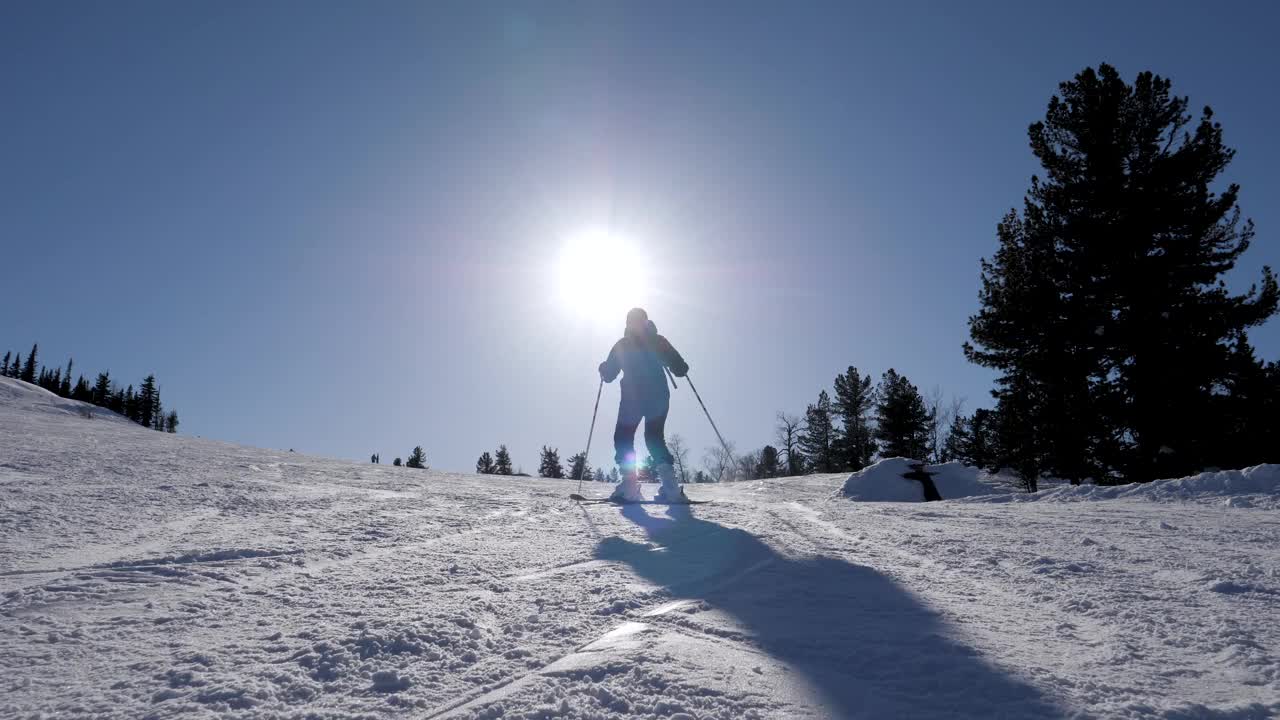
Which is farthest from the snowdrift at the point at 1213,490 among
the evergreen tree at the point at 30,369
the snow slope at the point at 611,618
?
the evergreen tree at the point at 30,369

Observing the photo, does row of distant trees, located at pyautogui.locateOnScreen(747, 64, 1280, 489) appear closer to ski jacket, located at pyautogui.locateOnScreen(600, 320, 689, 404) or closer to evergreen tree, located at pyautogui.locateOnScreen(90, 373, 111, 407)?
ski jacket, located at pyautogui.locateOnScreen(600, 320, 689, 404)

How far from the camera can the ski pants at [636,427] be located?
25.5 ft

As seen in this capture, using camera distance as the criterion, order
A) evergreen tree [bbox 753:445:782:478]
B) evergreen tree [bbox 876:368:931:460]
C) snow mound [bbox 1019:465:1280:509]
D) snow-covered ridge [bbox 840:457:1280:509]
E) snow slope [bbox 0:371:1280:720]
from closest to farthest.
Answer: snow slope [bbox 0:371:1280:720] < snow mound [bbox 1019:465:1280:509] < snow-covered ridge [bbox 840:457:1280:509] < evergreen tree [bbox 876:368:931:460] < evergreen tree [bbox 753:445:782:478]

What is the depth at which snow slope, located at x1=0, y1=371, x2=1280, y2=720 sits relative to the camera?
163 cm

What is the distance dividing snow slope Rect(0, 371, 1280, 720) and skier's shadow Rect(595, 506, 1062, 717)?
0.5 inches

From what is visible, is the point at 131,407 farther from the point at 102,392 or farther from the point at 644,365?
the point at 644,365

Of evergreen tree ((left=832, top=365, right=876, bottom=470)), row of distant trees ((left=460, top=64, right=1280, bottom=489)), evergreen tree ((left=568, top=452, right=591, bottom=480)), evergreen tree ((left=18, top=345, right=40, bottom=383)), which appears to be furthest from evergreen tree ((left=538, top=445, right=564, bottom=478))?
evergreen tree ((left=18, top=345, right=40, bottom=383))

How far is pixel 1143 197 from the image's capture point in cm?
1664

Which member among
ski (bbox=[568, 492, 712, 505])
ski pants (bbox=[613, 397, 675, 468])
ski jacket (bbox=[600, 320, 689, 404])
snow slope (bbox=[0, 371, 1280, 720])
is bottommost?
snow slope (bbox=[0, 371, 1280, 720])

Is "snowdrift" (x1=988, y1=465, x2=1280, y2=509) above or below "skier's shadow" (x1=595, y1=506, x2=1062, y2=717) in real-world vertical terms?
above

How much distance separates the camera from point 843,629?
219 centimetres

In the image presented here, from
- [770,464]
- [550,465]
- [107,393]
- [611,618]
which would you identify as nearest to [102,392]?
[107,393]

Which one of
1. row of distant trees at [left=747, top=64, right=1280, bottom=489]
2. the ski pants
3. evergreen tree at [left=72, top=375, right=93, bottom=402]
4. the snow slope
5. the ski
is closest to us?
the snow slope

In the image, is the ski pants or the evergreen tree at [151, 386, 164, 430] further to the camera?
the evergreen tree at [151, 386, 164, 430]
